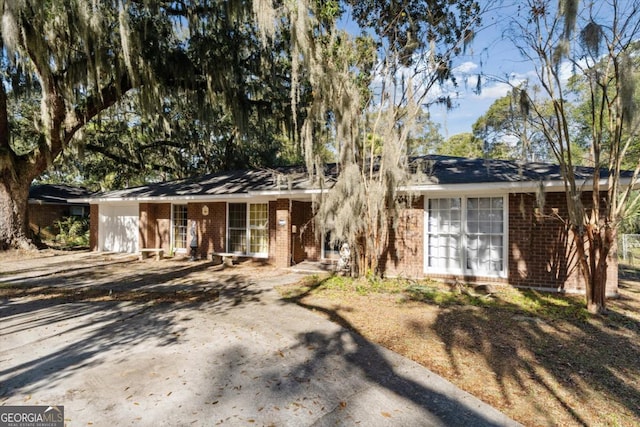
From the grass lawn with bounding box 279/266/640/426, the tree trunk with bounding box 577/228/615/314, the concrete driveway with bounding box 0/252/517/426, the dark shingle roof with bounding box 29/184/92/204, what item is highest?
the dark shingle roof with bounding box 29/184/92/204

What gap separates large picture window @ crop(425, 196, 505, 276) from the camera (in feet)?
26.0

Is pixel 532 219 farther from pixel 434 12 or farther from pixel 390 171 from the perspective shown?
pixel 434 12

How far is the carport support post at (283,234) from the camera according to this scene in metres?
10.1

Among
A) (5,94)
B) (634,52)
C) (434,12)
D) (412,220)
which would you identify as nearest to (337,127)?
(412,220)

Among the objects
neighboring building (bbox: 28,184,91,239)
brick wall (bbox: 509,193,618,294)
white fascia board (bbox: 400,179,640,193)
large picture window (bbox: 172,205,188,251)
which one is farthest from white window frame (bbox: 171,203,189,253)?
brick wall (bbox: 509,193,618,294)

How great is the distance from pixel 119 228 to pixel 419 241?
494 inches

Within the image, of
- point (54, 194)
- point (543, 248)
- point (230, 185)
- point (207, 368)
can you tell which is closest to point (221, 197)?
point (230, 185)

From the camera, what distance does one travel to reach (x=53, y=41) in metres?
9.52

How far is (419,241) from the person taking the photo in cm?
855

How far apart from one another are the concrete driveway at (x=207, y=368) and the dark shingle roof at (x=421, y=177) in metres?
4.02

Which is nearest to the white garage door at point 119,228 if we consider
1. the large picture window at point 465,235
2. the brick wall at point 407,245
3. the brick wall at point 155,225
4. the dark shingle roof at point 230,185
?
the brick wall at point 155,225

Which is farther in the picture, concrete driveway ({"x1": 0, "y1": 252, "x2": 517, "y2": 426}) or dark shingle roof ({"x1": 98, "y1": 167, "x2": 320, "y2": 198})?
dark shingle roof ({"x1": 98, "y1": 167, "x2": 320, "y2": 198})

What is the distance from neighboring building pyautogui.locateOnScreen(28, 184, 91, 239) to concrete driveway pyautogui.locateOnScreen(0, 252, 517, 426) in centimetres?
1605

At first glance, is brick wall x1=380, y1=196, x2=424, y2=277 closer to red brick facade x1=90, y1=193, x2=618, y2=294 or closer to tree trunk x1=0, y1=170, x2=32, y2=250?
red brick facade x1=90, y1=193, x2=618, y2=294
